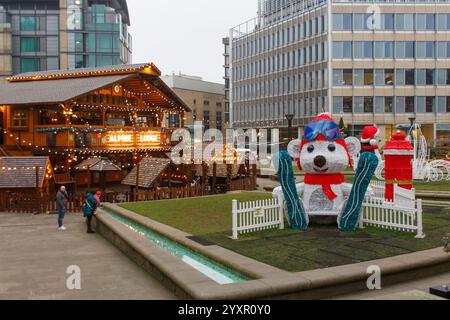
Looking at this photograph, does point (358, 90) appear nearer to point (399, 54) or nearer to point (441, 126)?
point (399, 54)

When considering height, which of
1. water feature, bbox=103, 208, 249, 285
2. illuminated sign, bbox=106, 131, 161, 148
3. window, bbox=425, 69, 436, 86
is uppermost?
window, bbox=425, 69, 436, 86

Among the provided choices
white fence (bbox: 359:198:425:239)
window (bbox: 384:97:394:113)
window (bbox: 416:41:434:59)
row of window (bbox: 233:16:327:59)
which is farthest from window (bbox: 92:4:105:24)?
white fence (bbox: 359:198:425:239)

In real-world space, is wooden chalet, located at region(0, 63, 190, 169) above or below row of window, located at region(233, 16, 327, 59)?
below

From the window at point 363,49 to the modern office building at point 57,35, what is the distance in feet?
113

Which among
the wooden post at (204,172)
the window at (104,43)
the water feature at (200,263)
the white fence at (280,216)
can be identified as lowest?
the water feature at (200,263)

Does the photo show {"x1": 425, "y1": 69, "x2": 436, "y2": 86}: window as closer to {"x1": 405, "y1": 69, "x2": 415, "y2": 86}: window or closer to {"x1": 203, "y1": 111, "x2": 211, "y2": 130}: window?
{"x1": 405, "y1": 69, "x2": 415, "y2": 86}: window

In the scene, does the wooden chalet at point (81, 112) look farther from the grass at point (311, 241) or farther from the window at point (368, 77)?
the window at point (368, 77)

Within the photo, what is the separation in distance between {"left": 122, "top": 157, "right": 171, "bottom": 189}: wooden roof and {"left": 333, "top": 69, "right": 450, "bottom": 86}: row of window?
47008mm

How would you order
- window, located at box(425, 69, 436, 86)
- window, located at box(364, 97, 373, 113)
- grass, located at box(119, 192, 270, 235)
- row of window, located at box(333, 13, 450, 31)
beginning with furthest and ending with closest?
window, located at box(364, 97, 373, 113), window, located at box(425, 69, 436, 86), row of window, located at box(333, 13, 450, 31), grass, located at box(119, 192, 270, 235)

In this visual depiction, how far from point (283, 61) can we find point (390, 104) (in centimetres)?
1787

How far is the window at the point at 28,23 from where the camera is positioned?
7981 centimetres

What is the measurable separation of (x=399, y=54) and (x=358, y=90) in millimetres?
6906

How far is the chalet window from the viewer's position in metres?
30.2

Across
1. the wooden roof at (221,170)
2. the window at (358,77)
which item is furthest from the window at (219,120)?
the wooden roof at (221,170)
